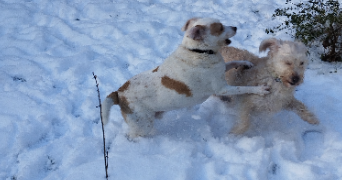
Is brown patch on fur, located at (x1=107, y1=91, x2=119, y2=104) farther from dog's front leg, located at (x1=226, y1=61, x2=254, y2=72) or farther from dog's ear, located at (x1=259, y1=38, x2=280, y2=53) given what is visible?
dog's ear, located at (x1=259, y1=38, x2=280, y2=53)

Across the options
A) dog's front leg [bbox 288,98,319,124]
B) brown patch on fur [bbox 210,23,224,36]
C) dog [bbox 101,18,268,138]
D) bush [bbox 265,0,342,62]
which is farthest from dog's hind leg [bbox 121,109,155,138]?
bush [bbox 265,0,342,62]

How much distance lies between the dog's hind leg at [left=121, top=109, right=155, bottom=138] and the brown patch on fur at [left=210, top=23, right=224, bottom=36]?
1.14 metres

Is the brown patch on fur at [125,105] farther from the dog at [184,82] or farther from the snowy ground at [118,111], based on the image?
the snowy ground at [118,111]

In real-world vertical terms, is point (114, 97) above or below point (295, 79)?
below

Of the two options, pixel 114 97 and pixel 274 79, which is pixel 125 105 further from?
pixel 274 79

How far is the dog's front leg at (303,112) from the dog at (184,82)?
0.56 metres

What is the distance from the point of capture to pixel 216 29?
3039mm

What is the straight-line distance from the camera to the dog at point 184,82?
3.08m

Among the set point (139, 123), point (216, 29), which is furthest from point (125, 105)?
point (216, 29)

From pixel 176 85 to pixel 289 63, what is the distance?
3.92 feet

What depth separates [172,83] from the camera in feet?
Result: 10.4

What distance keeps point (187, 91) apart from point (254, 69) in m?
0.88

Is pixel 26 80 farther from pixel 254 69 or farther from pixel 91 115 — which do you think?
pixel 254 69

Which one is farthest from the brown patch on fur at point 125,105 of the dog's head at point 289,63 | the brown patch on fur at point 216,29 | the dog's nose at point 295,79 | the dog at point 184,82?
the dog's nose at point 295,79
